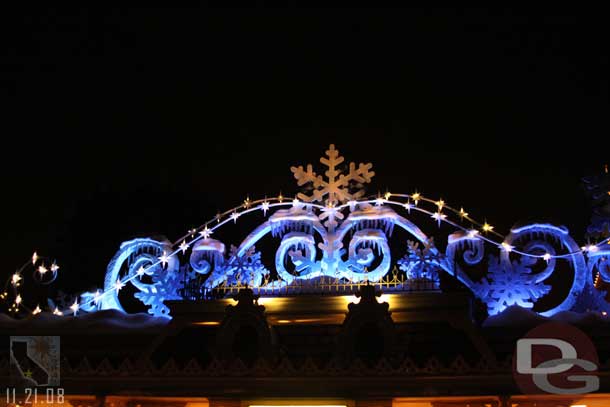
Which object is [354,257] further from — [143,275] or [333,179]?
[143,275]

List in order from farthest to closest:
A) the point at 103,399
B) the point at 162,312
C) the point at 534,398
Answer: the point at 162,312, the point at 103,399, the point at 534,398

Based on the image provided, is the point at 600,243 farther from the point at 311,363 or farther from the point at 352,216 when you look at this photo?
the point at 311,363

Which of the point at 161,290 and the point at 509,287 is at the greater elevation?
the point at 161,290

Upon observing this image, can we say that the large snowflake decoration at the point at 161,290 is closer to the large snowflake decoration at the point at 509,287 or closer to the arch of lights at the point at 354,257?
the arch of lights at the point at 354,257

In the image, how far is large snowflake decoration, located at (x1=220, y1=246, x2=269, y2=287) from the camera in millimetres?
15594

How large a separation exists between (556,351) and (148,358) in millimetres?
7093

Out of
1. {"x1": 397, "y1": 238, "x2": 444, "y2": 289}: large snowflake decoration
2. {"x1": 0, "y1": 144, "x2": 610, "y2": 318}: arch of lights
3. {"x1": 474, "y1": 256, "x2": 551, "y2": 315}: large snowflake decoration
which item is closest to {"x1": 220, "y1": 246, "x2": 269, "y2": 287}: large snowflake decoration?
{"x1": 0, "y1": 144, "x2": 610, "y2": 318}: arch of lights

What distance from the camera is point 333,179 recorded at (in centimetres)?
1652

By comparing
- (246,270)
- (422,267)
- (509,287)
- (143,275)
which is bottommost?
(509,287)

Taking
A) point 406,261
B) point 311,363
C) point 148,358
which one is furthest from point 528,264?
point 148,358

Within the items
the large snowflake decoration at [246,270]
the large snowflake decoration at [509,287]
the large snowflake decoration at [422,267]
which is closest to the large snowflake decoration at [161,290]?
the large snowflake decoration at [246,270]

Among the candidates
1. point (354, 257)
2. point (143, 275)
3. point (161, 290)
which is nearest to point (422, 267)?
point (354, 257)

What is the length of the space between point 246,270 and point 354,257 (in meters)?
2.15

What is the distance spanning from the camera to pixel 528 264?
15031 millimetres
